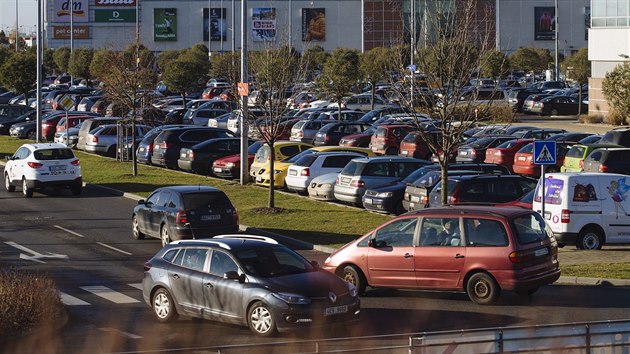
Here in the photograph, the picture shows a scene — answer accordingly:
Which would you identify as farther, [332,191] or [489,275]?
[332,191]

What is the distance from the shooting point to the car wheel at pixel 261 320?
14914 mm

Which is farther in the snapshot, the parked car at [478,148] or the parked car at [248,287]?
the parked car at [478,148]

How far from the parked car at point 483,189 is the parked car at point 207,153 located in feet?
49.1

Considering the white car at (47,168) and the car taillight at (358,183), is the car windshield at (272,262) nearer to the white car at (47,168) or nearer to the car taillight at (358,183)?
the car taillight at (358,183)

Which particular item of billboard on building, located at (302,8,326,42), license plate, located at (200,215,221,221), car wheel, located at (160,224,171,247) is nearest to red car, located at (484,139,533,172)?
license plate, located at (200,215,221,221)

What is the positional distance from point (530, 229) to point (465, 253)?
1.07 meters

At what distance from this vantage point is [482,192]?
25469 mm

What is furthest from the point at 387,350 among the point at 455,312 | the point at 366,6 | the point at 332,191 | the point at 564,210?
the point at 366,6

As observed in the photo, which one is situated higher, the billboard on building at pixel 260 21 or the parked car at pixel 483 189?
the billboard on building at pixel 260 21

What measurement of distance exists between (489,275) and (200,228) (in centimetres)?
847

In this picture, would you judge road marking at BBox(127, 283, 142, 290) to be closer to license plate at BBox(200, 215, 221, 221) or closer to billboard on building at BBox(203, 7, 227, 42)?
license plate at BBox(200, 215, 221, 221)

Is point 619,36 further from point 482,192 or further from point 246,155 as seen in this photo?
point 482,192

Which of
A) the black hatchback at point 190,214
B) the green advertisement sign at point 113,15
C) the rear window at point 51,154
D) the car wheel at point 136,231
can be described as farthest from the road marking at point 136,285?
the green advertisement sign at point 113,15

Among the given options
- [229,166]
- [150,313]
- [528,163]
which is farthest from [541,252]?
[229,166]
